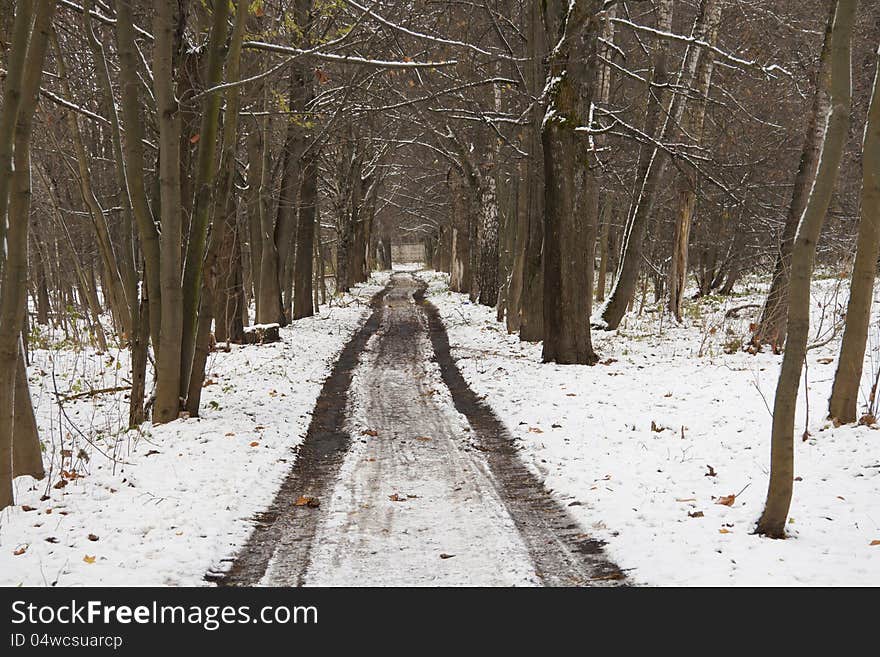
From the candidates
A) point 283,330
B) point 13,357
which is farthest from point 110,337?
point 13,357

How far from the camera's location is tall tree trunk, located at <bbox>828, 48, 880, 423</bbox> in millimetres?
6141

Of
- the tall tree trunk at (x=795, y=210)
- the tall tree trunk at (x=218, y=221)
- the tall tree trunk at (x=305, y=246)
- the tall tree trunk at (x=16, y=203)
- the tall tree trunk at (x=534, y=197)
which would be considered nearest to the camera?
the tall tree trunk at (x=16, y=203)

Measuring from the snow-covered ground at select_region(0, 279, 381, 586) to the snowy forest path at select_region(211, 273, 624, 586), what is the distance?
30 cm

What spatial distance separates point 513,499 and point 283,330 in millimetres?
12986

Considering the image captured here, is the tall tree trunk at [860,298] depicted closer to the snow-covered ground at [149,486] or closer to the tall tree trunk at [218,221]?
the snow-covered ground at [149,486]

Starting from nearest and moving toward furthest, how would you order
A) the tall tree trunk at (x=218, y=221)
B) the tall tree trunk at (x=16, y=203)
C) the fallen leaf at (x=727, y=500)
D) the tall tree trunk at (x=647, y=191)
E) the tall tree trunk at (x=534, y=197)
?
the tall tree trunk at (x=16, y=203), the fallen leaf at (x=727, y=500), the tall tree trunk at (x=218, y=221), the tall tree trunk at (x=534, y=197), the tall tree trunk at (x=647, y=191)

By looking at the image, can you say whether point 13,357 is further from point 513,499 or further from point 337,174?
point 337,174

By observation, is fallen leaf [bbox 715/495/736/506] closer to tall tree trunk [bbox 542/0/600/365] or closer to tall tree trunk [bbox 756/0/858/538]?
tall tree trunk [bbox 756/0/858/538]

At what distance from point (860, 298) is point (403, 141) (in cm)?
1990

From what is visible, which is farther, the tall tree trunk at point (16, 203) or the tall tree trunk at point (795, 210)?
the tall tree trunk at point (795, 210)

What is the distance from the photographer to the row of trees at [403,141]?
20.3ft

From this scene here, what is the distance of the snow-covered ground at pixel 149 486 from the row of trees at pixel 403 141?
51cm

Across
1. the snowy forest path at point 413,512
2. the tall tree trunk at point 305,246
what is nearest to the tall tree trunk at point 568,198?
the snowy forest path at point 413,512
